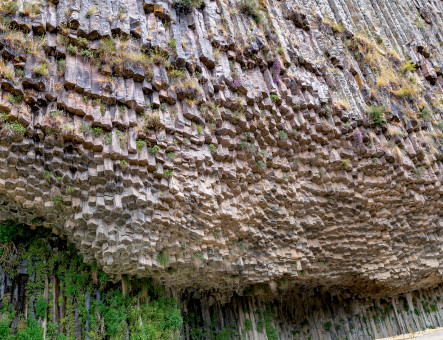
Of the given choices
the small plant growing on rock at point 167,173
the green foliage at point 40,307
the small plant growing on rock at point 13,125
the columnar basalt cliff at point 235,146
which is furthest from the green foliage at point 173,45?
the green foliage at point 40,307

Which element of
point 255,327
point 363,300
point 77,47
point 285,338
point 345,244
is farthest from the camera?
point 363,300

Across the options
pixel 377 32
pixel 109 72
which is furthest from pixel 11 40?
pixel 377 32

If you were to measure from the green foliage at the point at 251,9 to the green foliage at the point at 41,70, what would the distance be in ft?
15.3

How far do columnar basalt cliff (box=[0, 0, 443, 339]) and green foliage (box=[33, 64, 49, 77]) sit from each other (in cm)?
4

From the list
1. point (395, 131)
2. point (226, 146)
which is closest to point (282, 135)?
point (226, 146)

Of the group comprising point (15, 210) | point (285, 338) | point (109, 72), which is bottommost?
point (285, 338)

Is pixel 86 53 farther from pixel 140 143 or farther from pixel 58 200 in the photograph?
pixel 58 200

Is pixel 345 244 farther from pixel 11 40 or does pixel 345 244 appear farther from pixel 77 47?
pixel 11 40

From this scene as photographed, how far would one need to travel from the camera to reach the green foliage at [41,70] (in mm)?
6586

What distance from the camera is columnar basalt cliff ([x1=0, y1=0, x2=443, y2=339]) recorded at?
271 inches

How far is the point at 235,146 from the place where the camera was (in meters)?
8.48

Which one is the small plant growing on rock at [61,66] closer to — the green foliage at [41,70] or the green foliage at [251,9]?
the green foliage at [41,70]

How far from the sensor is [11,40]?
6.54 metres

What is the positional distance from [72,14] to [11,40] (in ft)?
3.74
